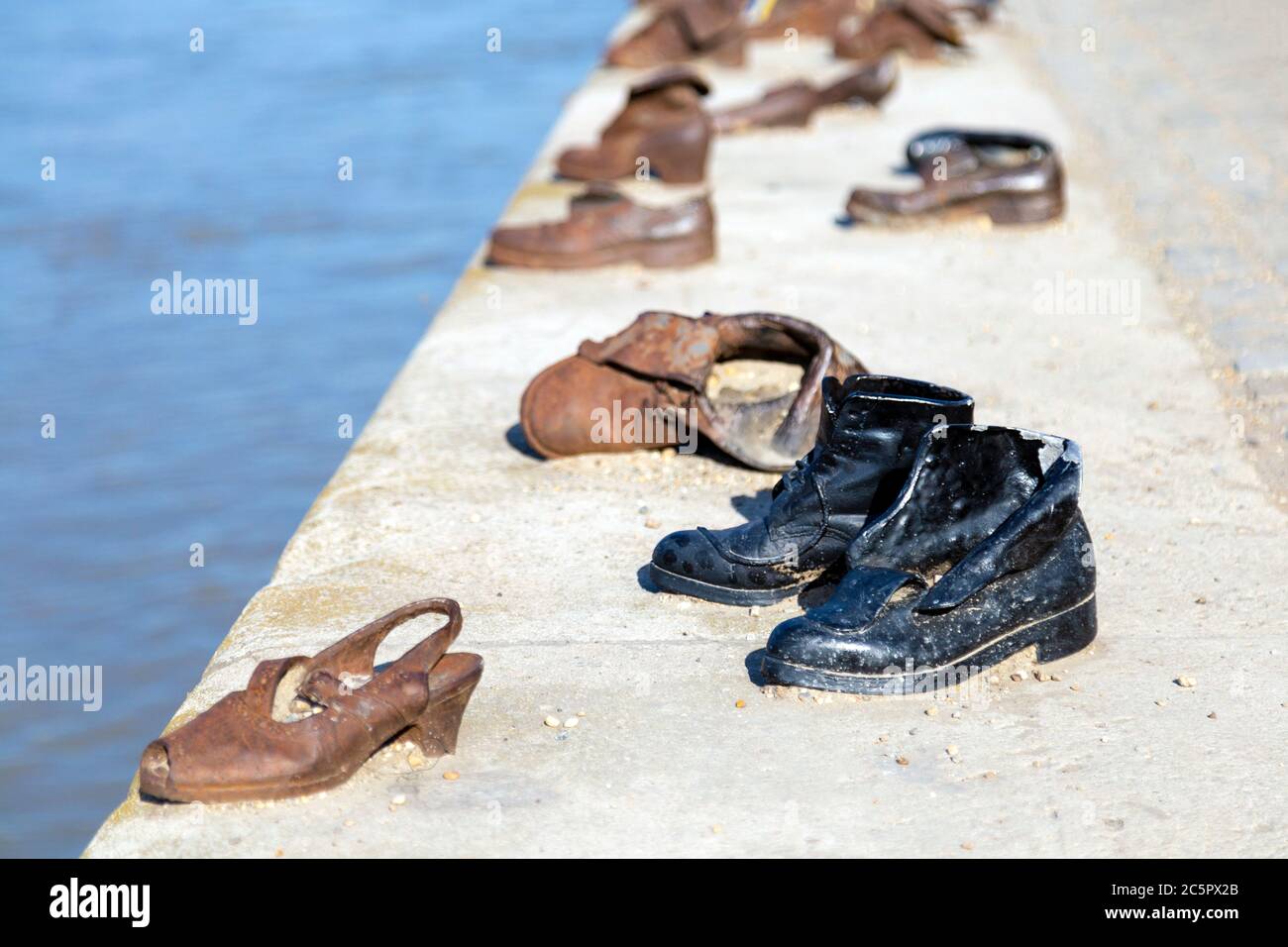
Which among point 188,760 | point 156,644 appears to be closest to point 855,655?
point 188,760

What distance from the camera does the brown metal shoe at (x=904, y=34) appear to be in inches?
Answer: 417

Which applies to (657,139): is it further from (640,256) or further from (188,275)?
(188,275)

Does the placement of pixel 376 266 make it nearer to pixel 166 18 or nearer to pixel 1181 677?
pixel 1181 677

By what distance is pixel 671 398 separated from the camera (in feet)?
14.0

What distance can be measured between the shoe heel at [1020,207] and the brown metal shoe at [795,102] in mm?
2275

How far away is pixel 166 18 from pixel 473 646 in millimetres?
14745

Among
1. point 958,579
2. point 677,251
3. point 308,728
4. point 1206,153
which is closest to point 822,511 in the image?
point 958,579

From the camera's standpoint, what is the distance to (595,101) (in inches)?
385

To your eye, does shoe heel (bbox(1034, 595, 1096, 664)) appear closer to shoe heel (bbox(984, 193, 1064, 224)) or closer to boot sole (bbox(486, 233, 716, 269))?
boot sole (bbox(486, 233, 716, 269))

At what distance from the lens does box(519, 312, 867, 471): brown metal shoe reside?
4188 millimetres

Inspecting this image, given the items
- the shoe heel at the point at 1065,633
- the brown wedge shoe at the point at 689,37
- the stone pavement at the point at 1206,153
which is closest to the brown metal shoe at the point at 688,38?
the brown wedge shoe at the point at 689,37

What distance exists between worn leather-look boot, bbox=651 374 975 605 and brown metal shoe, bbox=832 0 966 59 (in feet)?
25.5

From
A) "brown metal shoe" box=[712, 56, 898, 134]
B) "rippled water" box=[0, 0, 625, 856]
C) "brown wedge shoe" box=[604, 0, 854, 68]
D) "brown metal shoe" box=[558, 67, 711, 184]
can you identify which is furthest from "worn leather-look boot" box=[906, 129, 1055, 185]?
"brown wedge shoe" box=[604, 0, 854, 68]
